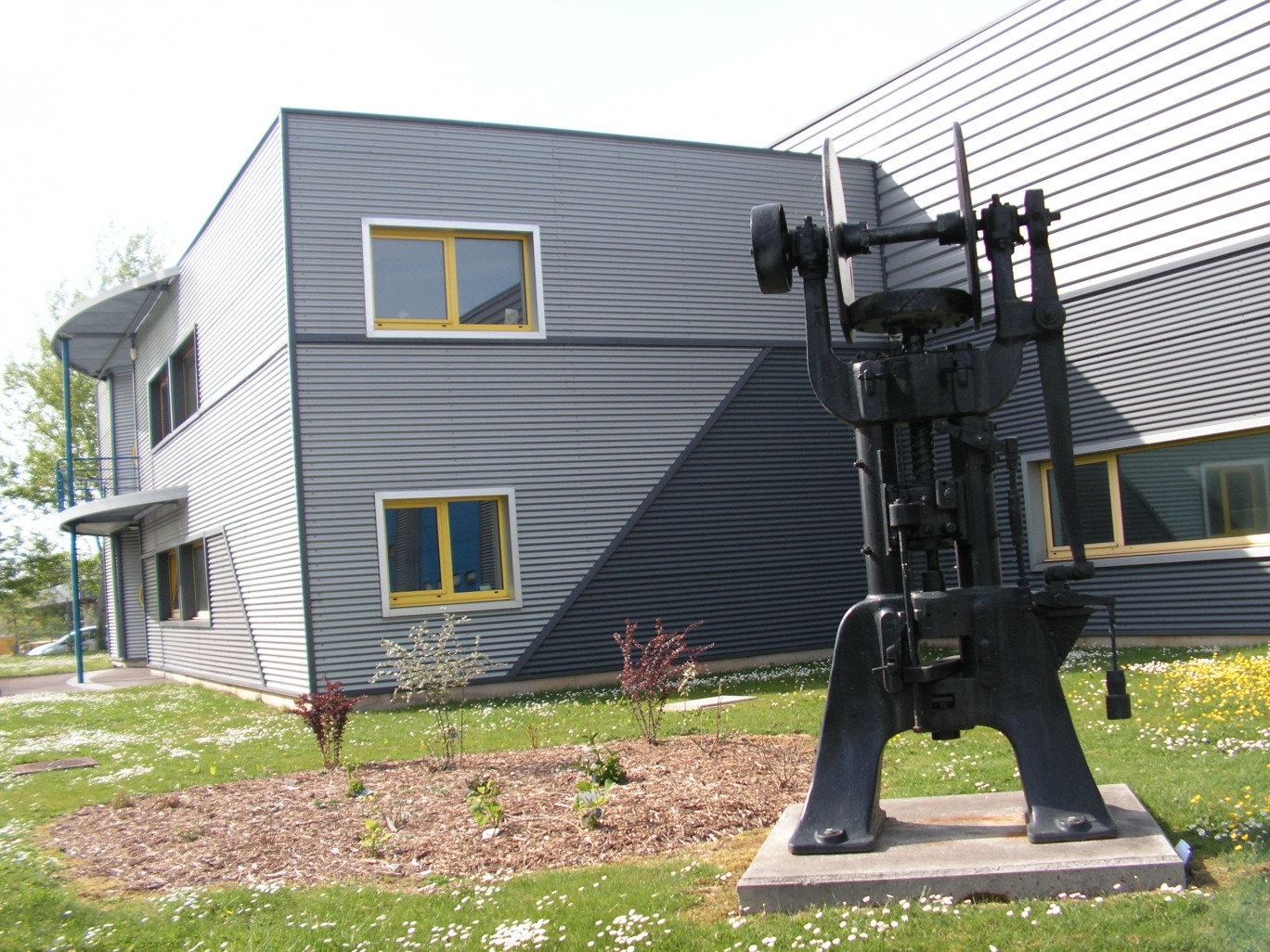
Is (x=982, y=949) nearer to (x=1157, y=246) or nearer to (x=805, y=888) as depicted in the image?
(x=805, y=888)

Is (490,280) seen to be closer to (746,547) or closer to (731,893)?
(746,547)

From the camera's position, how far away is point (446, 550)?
Answer: 14.5 m

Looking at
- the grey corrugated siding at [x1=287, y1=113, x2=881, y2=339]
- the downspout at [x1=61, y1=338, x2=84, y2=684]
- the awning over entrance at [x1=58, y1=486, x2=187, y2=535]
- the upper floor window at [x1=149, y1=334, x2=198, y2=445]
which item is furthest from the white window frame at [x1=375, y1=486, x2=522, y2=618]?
the downspout at [x1=61, y1=338, x2=84, y2=684]

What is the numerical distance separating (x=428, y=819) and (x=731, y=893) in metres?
→ 2.81

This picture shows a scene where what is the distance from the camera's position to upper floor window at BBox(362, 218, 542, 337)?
14.7m

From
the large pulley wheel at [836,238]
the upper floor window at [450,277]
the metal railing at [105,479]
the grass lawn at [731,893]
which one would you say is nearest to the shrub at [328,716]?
the grass lawn at [731,893]

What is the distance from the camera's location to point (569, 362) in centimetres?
1520

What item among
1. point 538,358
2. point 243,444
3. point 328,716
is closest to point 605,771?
point 328,716

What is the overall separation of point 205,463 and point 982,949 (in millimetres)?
17455

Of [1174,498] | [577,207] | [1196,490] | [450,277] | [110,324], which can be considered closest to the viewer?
[1196,490]

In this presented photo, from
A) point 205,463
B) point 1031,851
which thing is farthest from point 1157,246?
point 205,463

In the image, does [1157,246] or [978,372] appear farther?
[1157,246]

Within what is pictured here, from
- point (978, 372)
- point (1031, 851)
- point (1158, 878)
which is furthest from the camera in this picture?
point (978, 372)

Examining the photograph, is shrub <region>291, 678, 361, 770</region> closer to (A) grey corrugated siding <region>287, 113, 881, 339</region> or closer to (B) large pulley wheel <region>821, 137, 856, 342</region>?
(B) large pulley wheel <region>821, 137, 856, 342</region>
